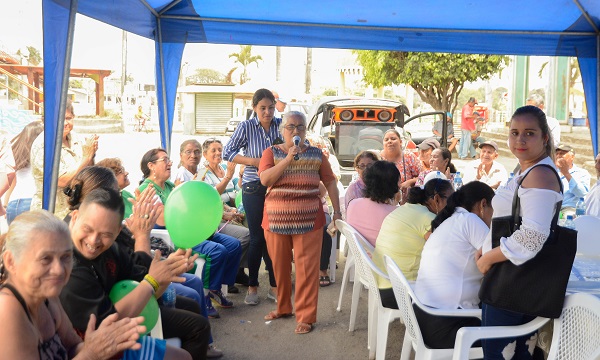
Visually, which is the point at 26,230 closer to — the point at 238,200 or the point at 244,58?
the point at 238,200

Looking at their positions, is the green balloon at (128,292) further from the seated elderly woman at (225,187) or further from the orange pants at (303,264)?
the seated elderly woman at (225,187)

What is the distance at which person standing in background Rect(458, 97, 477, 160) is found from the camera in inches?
695

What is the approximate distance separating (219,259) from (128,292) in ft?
6.88

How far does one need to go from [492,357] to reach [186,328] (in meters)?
1.44

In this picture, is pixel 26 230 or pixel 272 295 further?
pixel 272 295

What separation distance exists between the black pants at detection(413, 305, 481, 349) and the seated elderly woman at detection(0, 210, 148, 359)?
4.89ft

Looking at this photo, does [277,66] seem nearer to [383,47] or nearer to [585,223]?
[383,47]

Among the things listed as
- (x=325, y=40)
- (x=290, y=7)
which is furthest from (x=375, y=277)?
(x=325, y=40)

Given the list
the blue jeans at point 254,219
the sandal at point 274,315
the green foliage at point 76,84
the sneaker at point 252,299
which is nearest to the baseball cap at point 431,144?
the blue jeans at point 254,219

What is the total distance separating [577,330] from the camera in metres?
2.53

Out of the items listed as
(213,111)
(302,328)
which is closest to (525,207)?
(302,328)

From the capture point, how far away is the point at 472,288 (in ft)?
10.1

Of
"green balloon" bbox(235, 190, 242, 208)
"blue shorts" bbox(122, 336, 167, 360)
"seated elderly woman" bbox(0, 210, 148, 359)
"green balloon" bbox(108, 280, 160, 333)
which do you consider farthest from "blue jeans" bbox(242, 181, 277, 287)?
"seated elderly woman" bbox(0, 210, 148, 359)

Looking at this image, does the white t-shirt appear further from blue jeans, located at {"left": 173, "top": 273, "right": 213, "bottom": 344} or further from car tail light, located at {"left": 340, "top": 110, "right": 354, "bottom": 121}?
car tail light, located at {"left": 340, "top": 110, "right": 354, "bottom": 121}
